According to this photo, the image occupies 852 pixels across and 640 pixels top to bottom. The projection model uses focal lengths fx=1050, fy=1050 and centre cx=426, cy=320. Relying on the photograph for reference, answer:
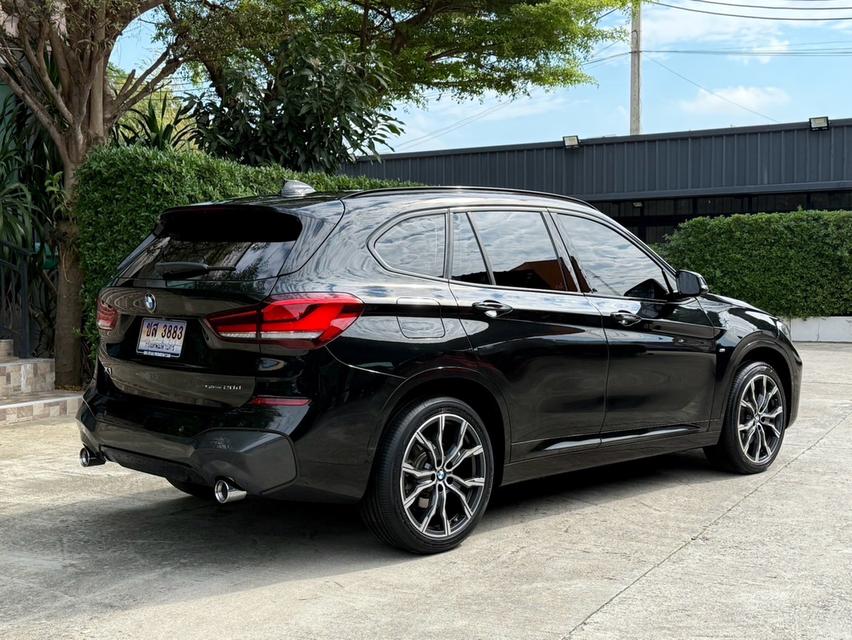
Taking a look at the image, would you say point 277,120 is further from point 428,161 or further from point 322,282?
point 428,161

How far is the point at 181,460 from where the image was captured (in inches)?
179

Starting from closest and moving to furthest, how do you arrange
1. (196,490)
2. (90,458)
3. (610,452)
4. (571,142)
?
(90,458)
(610,452)
(196,490)
(571,142)

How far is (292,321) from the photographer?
4418mm

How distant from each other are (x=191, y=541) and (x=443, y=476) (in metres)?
1.32

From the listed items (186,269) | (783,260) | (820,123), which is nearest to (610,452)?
(186,269)

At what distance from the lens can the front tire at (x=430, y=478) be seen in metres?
4.64

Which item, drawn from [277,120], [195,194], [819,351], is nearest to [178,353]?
[195,194]

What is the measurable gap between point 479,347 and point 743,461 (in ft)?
8.29

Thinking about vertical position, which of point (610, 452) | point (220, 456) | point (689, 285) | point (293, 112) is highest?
point (293, 112)

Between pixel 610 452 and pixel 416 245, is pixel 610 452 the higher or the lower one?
the lower one

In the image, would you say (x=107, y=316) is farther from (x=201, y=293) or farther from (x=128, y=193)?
(x=128, y=193)

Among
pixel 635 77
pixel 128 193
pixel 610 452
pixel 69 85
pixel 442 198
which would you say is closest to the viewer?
pixel 442 198

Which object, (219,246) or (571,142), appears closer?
(219,246)

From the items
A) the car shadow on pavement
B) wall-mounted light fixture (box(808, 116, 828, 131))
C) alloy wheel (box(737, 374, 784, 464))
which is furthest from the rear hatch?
wall-mounted light fixture (box(808, 116, 828, 131))
